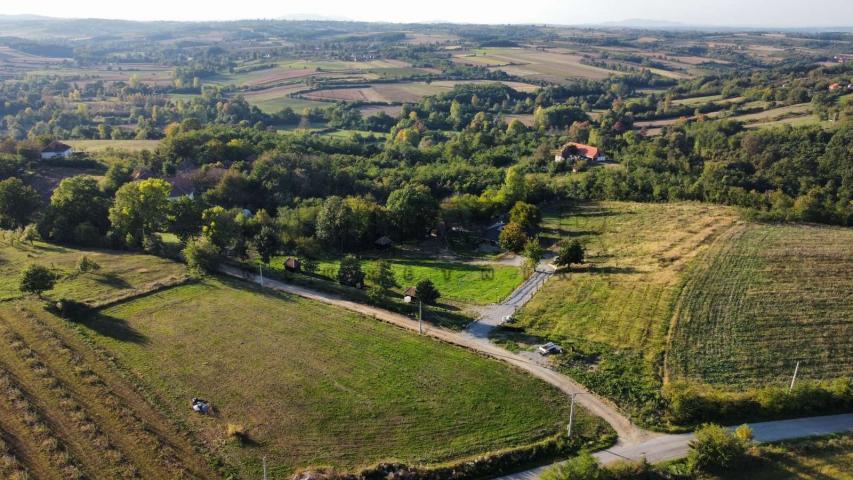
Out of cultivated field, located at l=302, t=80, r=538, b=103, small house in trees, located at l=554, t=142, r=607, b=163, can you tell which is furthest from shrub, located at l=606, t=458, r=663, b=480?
cultivated field, located at l=302, t=80, r=538, b=103

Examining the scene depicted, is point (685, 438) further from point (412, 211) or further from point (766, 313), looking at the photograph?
point (412, 211)

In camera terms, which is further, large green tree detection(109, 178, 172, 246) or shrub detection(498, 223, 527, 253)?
shrub detection(498, 223, 527, 253)

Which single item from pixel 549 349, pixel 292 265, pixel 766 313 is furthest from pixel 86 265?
pixel 766 313

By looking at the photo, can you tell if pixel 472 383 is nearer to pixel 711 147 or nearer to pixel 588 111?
pixel 711 147

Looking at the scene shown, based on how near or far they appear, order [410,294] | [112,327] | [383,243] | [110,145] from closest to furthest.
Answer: [112,327]
[410,294]
[383,243]
[110,145]

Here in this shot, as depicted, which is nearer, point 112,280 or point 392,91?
point 112,280

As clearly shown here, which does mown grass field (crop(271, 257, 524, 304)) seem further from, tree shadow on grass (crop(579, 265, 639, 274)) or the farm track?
the farm track

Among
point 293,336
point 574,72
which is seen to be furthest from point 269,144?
point 574,72
